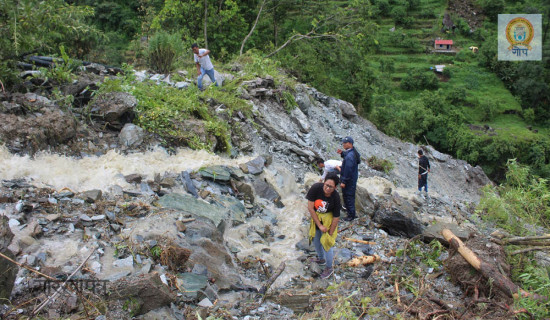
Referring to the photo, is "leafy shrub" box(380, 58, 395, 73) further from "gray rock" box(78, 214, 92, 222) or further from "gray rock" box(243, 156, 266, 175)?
"gray rock" box(78, 214, 92, 222)

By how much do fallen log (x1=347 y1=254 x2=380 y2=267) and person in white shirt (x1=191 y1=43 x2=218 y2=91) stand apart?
20.1 ft

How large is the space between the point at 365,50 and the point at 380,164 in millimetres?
10457

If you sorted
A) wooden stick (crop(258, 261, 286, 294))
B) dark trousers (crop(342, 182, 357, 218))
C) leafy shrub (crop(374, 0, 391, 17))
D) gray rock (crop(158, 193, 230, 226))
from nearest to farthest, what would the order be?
wooden stick (crop(258, 261, 286, 294)) < gray rock (crop(158, 193, 230, 226)) < dark trousers (crop(342, 182, 357, 218)) < leafy shrub (crop(374, 0, 391, 17))

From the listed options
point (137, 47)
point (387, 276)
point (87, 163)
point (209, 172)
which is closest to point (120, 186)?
point (87, 163)

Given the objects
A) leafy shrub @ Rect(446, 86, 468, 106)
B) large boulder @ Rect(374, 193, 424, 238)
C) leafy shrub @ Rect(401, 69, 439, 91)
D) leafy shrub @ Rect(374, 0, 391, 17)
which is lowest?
leafy shrub @ Rect(446, 86, 468, 106)

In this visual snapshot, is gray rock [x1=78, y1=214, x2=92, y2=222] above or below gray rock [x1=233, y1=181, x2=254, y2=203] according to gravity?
above

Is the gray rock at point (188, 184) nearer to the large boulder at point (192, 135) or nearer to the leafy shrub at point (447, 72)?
the large boulder at point (192, 135)

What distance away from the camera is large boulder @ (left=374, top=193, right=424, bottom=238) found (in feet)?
21.0

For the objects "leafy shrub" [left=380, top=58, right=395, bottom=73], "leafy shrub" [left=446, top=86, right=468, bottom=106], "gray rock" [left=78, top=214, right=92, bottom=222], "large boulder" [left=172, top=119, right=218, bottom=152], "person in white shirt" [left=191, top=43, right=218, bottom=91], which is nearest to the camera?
"gray rock" [left=78, top=214, right=92, bottom=222]

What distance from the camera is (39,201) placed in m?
5.05

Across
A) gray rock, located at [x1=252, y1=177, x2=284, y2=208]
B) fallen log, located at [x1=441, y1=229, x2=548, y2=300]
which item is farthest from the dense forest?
fallen log, located at [x1=441, y1=229, x2=548, y2=300]

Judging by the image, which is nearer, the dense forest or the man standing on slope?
the man standing on slope

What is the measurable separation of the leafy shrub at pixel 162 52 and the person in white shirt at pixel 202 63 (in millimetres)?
1919

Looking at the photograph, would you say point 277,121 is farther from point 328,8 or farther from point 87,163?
point 328,8
